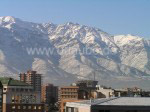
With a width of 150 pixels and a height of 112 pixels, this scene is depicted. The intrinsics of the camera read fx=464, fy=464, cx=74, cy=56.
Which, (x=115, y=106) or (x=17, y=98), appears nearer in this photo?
(x=115, y=106)

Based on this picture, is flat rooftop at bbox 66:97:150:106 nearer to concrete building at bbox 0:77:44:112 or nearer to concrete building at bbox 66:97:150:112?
concrete building at bbox 66:97:150:112

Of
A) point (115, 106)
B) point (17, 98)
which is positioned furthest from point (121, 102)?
point (17, 98)

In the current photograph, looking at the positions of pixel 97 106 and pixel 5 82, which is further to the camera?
pixel 5 82

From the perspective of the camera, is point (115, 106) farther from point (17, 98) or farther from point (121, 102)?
point (17, 98)

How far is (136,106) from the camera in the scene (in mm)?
53844

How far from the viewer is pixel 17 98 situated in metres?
173

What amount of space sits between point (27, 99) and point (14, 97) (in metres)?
4.97

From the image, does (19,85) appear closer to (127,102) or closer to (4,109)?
(4,109)

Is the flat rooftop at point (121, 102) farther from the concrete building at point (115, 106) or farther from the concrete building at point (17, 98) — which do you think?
the concrete building at point (17, 98)

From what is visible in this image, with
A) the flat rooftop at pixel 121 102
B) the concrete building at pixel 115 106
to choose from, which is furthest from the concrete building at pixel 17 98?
the concrete building at pixel 115 106

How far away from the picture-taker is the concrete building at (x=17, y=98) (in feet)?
539

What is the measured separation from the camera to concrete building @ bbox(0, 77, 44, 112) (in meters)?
164

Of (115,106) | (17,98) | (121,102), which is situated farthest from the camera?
(17,98)

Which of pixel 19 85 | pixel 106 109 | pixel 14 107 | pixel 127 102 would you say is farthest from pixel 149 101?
pixel 19 85
